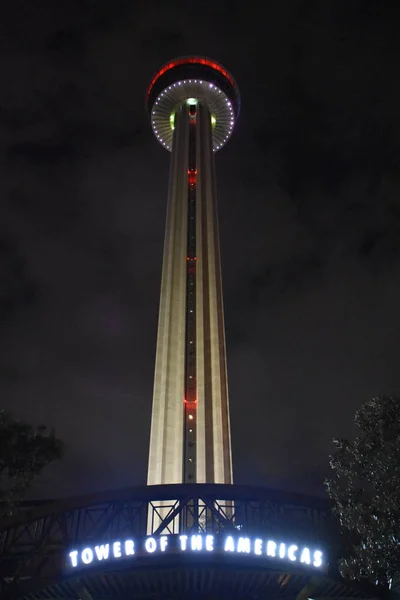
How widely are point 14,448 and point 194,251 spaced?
3509 cm

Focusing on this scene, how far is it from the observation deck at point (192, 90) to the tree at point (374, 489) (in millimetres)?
59878

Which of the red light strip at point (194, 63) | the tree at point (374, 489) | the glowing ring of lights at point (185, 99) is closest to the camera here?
the tree at point (374, 489)

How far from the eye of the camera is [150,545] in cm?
2688

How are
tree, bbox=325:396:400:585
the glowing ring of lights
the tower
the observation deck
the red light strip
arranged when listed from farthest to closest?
the red light strip < the glowing ring of lights < the observation deck < the tower < tree, bbox=325:396:400:585

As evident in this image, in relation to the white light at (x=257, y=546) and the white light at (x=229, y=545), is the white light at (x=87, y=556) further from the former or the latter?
the white light at (x=257, y=546)

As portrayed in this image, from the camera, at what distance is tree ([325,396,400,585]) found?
24219 mm

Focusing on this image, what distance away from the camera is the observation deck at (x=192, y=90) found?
77062 millimetres

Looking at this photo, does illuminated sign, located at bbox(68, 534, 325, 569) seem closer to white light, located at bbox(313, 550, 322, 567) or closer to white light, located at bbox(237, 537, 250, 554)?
white light, located at bbox(237, 537, 250, 554)

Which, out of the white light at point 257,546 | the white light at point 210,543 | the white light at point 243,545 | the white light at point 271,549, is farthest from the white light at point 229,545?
the white light at point 271,549

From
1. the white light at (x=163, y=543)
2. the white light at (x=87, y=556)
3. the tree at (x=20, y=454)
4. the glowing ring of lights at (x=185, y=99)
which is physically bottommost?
the white light at (x=87, y=556)

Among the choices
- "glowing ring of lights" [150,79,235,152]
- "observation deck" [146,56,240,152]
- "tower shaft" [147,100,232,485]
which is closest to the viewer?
"tower shaft" [147,100,232,485]

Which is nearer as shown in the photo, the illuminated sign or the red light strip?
the illuminated sign

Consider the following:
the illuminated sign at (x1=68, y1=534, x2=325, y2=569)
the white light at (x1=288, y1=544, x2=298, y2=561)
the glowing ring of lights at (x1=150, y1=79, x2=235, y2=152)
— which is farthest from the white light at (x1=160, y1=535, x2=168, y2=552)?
the glowing ring of lights at (x1=150, y1=79, x2=235, y2=152)

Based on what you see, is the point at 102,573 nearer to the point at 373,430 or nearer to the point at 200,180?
the point at 373,430
